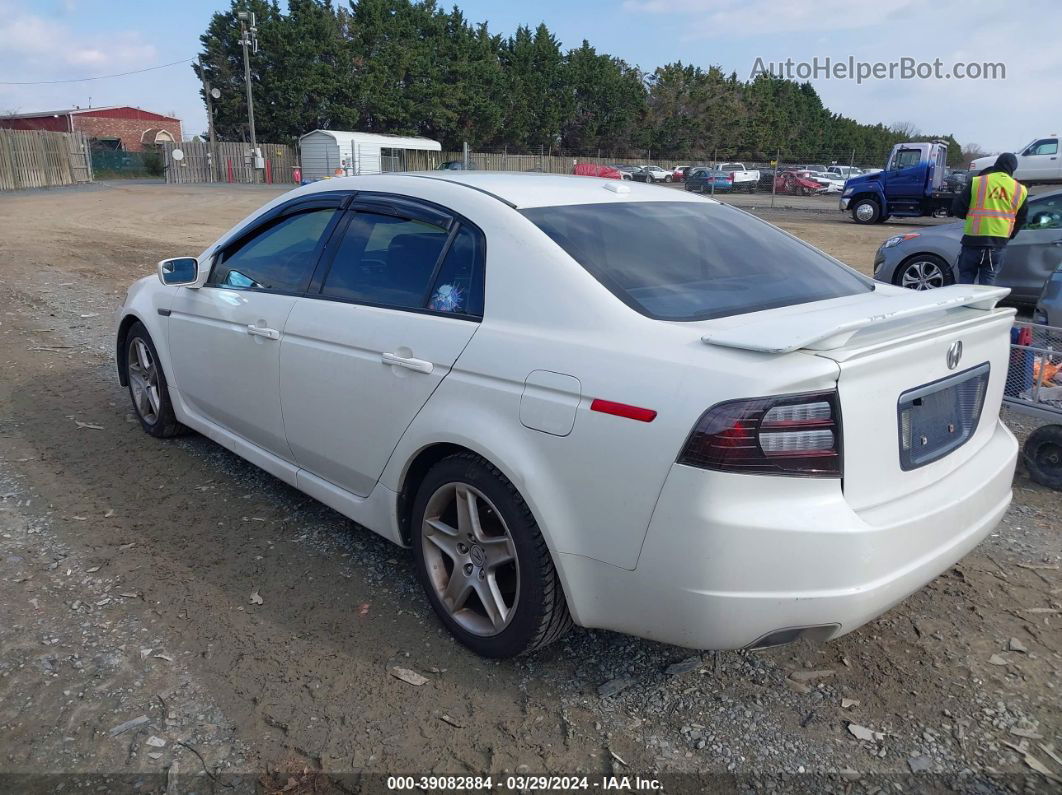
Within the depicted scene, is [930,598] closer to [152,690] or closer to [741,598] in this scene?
[741,598]

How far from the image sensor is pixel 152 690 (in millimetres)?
2770

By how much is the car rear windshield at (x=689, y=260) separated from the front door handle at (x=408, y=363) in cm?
64

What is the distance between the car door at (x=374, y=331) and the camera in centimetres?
297

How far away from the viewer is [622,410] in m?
2.34

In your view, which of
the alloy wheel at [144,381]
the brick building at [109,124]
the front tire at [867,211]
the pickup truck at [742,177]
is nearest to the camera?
the alloy wheel at [144,381]

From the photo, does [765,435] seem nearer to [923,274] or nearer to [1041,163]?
[923,274]

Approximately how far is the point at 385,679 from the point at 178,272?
2.64m

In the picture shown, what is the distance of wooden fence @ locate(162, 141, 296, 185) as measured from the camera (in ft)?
158

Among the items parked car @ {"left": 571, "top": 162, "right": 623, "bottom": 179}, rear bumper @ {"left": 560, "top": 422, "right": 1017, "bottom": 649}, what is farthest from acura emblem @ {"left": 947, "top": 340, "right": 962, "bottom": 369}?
parked car @ {"left": 571, "top": 162, "right": 623, "bottom": 179}

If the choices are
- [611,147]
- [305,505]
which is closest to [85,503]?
[305,505]

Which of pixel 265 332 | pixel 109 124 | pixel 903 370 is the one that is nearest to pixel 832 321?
pixel 903 370

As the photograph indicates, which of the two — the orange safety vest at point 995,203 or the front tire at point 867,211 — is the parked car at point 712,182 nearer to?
the front tire at point 867,211

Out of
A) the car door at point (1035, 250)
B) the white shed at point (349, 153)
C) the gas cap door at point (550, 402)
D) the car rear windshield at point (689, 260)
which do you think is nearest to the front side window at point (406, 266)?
the car rear windshield at point (689, 260)

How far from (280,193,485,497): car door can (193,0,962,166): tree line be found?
57.8 metres
